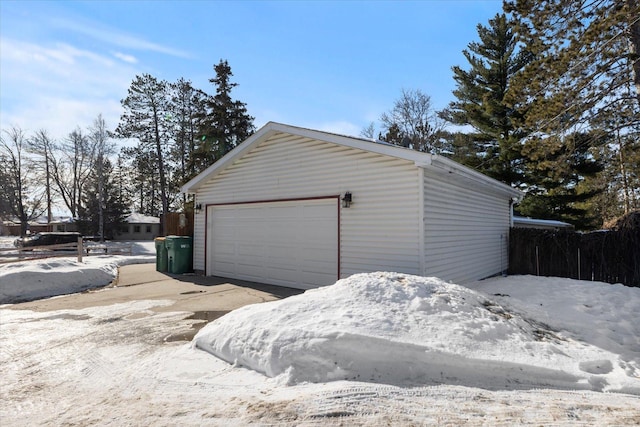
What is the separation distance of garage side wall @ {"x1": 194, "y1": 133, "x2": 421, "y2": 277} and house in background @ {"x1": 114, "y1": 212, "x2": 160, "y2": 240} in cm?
2934

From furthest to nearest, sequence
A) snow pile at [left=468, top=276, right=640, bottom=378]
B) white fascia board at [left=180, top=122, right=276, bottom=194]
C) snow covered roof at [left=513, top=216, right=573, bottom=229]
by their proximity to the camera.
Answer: snow covered roof at [left=513, top=216, right=573, bottom=229] < white fascia board at [left=180, top=122, right=276, bottom=194] < snow pile at [left=468, top=276, right=640, bottom=378]

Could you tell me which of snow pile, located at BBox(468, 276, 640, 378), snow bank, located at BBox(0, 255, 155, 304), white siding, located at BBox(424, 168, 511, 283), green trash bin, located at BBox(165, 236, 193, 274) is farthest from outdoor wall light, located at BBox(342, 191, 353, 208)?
snow bank, located at BBox(0, 255, 155, 304)

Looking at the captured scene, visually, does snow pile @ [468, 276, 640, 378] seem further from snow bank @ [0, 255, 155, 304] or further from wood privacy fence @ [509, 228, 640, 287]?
snow bank @ [0, 255, 155, 304]

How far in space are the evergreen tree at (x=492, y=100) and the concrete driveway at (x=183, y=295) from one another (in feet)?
50.6

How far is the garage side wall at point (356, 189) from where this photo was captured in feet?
22.2

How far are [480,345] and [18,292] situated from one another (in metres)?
9.08

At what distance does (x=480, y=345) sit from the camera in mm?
3506

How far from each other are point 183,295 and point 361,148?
15.8 feet

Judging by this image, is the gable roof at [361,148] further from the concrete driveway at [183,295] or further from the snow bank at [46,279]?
the snow bank at [46,279]

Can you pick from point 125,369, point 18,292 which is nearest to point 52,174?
point 18,292

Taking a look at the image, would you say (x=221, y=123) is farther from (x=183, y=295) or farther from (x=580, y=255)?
(x=580, y=255)

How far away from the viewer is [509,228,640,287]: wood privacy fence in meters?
8.70

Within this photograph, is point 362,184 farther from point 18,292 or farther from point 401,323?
point 18,292

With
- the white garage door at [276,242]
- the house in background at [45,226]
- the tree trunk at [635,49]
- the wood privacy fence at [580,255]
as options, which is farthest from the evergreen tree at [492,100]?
the house in background at [45,226]
